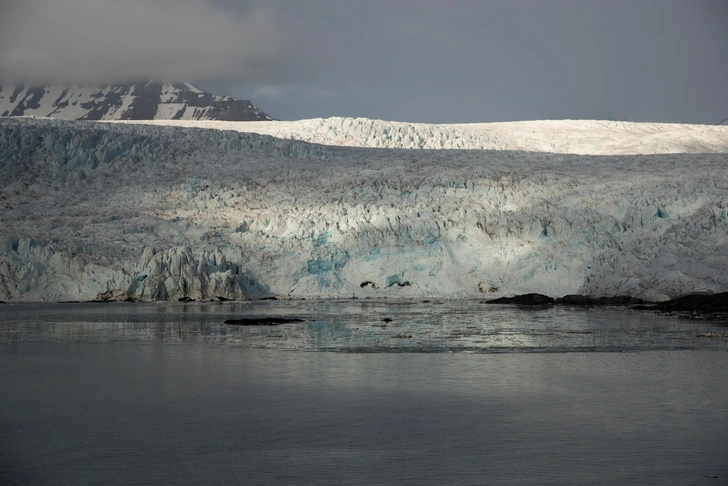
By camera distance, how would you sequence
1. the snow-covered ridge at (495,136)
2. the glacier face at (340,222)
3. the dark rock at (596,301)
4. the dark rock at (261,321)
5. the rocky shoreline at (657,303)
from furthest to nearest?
1. the snow-covered ridge at (495,136)
2. the glacier face at (340,222)
3. the dark rock at (596,301)
4. the rocky shoreline at (657,303)
5. the dark rock at (261,321)

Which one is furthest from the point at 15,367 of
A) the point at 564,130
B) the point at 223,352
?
the point at 564,130

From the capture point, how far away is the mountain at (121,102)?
152 metres

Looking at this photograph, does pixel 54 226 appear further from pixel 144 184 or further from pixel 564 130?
pixel 564 130

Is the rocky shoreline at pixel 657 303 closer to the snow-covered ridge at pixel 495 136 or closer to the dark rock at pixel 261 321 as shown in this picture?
the dark rock at pixel 261 321

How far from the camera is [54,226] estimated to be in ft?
73.8

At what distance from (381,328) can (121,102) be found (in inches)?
6091

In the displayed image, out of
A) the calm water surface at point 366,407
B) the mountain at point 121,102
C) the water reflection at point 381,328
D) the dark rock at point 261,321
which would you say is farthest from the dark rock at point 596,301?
the mountain at point 121,102

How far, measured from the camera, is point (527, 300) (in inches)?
800

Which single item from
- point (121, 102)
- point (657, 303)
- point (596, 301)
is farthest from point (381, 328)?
point (121, 102)

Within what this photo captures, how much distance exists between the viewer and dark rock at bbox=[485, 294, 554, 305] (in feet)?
66.0

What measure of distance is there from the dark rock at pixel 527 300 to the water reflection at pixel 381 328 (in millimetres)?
1488

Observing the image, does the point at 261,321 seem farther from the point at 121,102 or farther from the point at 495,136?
the point at 121,102

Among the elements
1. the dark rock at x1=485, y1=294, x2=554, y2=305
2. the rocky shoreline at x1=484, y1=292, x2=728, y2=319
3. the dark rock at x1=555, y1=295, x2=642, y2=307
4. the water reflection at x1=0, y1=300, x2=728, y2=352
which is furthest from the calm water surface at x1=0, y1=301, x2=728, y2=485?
the dark rock at x1=485, y1=294, x2=554, y2=305

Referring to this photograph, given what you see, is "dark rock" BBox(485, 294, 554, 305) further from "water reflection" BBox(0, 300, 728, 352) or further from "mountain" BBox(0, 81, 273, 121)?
"mountain" BBox(0, 81, 273, 121)
